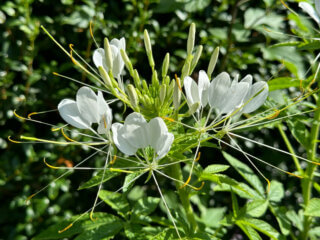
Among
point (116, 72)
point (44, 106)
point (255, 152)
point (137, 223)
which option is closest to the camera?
point (116, 72)

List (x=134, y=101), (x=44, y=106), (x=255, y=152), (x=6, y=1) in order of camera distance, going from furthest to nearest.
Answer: (x=255, y=152), (x=44, y=106), (x=6, y=1), (x=134, y=101)

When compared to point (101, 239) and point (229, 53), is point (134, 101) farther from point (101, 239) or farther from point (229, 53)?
point (229, 53)

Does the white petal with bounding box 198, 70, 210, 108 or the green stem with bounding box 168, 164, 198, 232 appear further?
the green stem with bounding box 168, 164, 198, 232

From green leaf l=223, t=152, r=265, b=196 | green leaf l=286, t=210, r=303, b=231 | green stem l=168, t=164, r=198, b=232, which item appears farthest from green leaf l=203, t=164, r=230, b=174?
green leaf l=286, t=210, r=303, b=231

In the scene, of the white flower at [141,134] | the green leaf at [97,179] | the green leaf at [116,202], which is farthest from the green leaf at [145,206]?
the white flower at [141,134]

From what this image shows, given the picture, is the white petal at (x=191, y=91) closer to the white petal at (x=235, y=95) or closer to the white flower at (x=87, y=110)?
the white petal at (x=235, y=95)

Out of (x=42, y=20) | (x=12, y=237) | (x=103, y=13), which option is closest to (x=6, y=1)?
(x=42, y=20)

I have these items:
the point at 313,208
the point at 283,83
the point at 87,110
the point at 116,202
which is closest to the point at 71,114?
the point at 87,110

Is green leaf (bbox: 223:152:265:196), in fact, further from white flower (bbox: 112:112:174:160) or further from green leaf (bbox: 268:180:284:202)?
white flower (bbox: 112:112:174:160)
